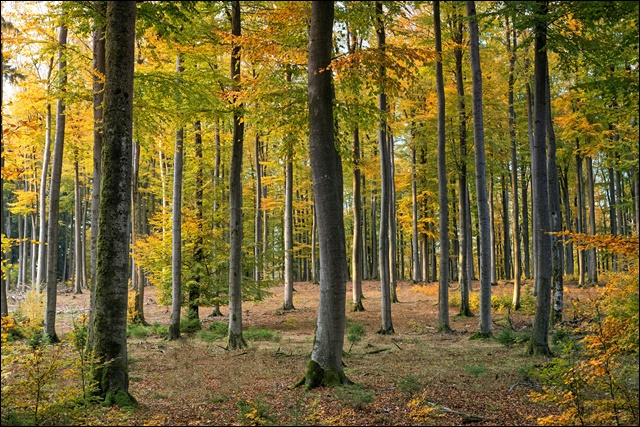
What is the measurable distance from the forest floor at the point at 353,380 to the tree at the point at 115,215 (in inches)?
29.7

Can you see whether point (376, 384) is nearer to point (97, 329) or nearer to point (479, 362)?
point (479, 362)

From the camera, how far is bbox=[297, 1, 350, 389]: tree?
7594mm

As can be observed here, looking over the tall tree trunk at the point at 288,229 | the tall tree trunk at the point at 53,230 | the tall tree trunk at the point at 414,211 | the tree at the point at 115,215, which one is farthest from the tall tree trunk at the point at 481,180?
the tall tree trunk at the point at 53,230

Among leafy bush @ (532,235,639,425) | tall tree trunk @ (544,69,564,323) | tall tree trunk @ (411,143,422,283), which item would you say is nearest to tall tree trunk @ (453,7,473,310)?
tall tree trunk @ (544,69,564,323)

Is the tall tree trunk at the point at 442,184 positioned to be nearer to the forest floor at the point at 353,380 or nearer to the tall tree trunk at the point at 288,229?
the forest floor at the point at 353,380

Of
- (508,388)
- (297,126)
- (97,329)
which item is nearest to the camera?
(97,329)

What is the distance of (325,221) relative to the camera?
7812 millimetres

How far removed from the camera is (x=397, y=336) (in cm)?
1345

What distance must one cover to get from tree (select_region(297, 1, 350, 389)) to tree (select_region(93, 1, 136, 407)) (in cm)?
294

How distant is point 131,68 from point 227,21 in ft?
25.2

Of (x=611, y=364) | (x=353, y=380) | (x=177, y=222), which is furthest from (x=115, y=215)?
(x=177, y=222)

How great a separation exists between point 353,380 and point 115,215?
16.1ft

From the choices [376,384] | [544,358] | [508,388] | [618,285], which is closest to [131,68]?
[376,384]

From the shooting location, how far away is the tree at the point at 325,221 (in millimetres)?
7594
